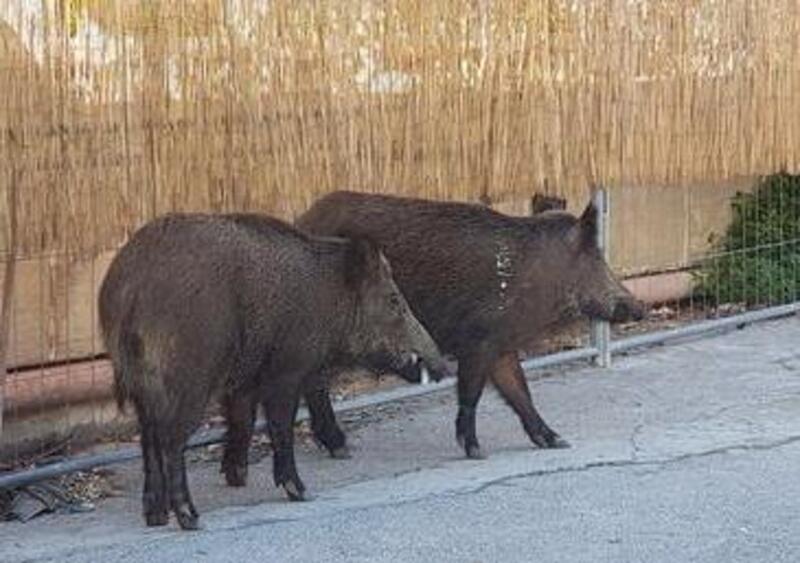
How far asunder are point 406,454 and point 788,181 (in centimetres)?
549

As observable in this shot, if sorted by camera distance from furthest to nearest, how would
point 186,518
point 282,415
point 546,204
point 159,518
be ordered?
point 546,204
point 282,415
point 159,518
point 186,518

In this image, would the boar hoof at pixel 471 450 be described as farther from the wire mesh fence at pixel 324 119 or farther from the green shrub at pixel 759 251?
the green shrub at pixel 759 251

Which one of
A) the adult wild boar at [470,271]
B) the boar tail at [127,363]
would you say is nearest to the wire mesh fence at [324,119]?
the adult wild boar at [470,271]

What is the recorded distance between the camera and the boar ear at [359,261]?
25.7 feet

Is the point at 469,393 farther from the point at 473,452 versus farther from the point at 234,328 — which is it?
the point at 234,328

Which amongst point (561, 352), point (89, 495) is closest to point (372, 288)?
point (89, 495)

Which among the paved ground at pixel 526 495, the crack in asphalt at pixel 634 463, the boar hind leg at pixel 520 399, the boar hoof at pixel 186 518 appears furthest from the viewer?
the boar hind leg at pixel 520 399

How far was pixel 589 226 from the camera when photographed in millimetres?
8883

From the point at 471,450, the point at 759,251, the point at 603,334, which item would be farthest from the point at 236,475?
the point at 759,251

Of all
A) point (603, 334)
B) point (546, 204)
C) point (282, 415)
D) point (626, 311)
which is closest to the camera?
point (282, 415)

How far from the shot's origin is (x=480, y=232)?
8781mm

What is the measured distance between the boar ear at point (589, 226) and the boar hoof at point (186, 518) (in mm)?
2688

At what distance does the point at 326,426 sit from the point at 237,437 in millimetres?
785

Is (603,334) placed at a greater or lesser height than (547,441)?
greater
